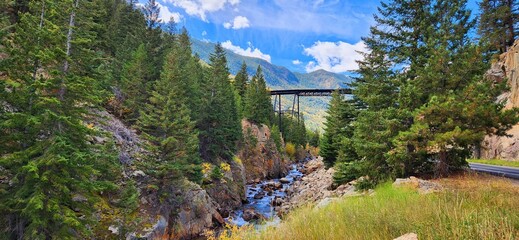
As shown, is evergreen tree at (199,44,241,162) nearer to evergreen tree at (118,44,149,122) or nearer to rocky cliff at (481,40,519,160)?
evergreen tree at (118,44,149,122)

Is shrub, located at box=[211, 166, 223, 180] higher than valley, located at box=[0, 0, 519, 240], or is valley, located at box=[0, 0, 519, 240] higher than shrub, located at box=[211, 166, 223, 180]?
valley, located at box=[0, 0, 519, 240]

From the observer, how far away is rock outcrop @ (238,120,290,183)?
154 feet

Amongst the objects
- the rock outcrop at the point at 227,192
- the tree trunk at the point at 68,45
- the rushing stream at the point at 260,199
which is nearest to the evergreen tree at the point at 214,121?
the rock outcrop at the point at 227,192

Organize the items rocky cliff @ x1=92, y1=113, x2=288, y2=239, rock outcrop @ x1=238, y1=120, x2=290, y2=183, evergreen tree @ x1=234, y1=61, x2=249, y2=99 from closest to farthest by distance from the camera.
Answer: rocky cliff @ x1=92, y1=113, x2=288, y2=239 < rock outcrop @ x1=238, y1=120, x2=290, y2=183 < evergreen tree @ x1=234, y1=61, x2=249, y2=99

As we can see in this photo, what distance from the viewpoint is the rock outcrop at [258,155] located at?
154ft

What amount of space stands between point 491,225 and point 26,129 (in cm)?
1375

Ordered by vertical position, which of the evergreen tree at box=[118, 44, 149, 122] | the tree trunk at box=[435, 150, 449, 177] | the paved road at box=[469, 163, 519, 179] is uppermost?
the evergreen tree at box=[118, 44, 149, 122]

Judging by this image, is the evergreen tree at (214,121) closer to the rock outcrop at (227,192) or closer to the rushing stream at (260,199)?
the rock outcrop at (227,192)

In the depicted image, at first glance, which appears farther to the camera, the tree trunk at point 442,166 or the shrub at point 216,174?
the shrub at point 216,174

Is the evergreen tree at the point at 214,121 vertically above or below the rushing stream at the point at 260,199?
above

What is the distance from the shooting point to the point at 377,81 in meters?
15.4

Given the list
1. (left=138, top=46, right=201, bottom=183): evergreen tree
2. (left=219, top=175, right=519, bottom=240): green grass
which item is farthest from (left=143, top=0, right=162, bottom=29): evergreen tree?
(left=219, top=175, right=519, bottom=240): green grass

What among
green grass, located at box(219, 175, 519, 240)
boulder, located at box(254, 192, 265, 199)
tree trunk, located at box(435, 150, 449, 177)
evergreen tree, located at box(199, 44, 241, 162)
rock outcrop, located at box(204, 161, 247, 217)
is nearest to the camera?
green grass, located at box(219, 175, 519, 240)

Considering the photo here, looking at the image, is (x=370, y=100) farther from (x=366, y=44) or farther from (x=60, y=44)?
(x=60, y=44)
